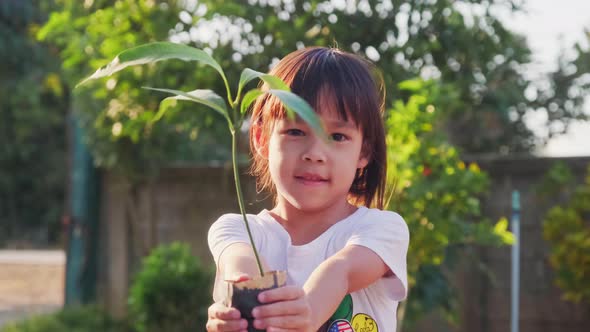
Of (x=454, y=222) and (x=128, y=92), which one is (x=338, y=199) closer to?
(x=454, y=222)

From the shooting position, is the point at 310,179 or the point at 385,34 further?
the point at 385,34

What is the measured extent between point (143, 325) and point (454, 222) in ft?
7.49

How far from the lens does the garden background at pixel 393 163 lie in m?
4.30

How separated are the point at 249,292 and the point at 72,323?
220 inches

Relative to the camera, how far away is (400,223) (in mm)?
1649

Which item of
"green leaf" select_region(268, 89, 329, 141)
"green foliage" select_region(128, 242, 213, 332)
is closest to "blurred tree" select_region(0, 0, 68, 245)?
"green foliage" select_region(128, 242, 213, 332)

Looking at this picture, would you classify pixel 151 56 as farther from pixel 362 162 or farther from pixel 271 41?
pixel 271 41

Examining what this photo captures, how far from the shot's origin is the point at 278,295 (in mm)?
1323

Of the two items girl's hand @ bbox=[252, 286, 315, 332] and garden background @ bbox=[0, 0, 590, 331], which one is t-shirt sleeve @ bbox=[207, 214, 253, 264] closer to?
girl's hand @ bbox=[252, 286, 315, 332]

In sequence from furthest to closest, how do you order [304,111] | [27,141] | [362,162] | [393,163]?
[27,141], [393,163], [362,162], [304,111]

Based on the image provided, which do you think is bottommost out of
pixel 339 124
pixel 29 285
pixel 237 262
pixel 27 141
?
pixel 29 285

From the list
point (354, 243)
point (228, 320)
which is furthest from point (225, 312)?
point (354, 243)

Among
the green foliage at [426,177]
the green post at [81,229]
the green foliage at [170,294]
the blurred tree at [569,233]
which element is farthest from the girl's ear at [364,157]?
the green post at [81,229]

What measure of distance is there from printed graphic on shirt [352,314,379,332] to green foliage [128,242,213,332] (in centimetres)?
410
